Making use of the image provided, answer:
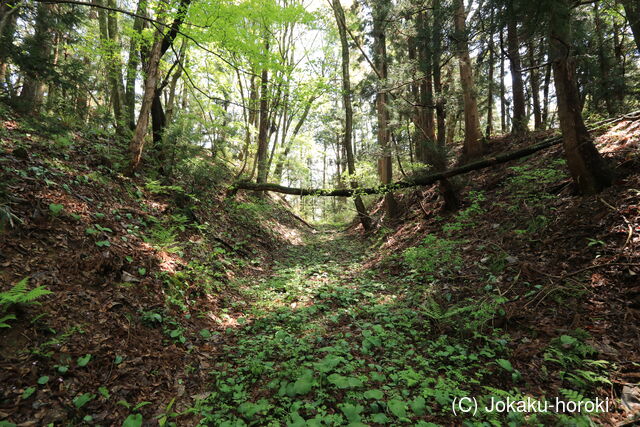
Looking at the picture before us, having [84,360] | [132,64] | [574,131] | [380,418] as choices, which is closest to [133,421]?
[84,360]

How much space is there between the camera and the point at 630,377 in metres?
2.63

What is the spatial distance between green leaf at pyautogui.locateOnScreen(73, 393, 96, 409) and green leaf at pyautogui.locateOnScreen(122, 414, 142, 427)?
0.42 metres

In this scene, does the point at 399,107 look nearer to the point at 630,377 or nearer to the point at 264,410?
the point at 630,377

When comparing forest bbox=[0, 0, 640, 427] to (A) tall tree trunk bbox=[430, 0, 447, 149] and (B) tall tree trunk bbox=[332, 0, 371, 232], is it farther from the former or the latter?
(B) tall tree trunk bbox=[332, 0, 371, 232]

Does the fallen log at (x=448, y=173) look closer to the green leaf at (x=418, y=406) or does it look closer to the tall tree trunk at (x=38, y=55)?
the tall tree trunk at (x=38, y=55)

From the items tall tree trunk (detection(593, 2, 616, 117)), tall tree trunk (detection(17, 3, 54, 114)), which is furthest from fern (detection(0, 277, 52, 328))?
tall tree trunk (detection(593, 2, 616, 117))

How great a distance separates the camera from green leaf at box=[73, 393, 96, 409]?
248cm

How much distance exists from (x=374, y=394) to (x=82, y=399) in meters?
2.62

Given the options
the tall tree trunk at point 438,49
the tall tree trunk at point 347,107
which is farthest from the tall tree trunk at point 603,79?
the tall tree trunk at point 347,107

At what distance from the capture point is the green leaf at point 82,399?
2477 millimetres

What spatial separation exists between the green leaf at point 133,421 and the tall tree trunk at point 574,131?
7060 mm

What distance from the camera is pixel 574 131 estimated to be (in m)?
4.97

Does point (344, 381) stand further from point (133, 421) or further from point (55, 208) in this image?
point (55, 208)

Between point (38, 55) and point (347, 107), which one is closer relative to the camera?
point (38, 55)
